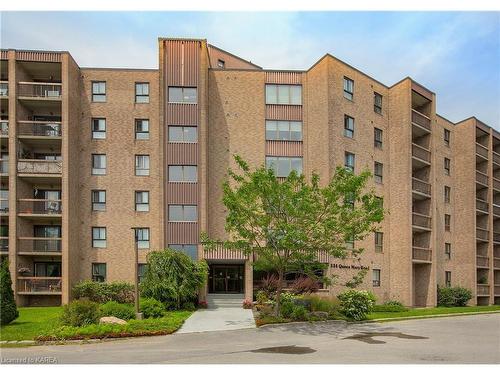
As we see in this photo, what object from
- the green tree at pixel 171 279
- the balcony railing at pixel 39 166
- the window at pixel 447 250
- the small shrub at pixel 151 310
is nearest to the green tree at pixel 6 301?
the small shrub at pixel 151 310

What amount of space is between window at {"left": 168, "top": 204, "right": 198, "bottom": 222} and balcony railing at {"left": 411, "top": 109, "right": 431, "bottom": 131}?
18.6 meters

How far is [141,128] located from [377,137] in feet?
59.2

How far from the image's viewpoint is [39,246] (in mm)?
30703

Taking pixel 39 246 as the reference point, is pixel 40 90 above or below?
above

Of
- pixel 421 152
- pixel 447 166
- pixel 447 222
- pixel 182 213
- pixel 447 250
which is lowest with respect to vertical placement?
pixel 447 250

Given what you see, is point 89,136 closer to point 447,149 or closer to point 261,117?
point 261,117

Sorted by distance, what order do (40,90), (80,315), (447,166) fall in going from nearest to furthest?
(80,315)
(40,90)
(447,166)

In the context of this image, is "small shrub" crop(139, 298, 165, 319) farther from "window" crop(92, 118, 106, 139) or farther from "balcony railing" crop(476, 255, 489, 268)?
"balcony railing" crop(476, 255, 489, 268)

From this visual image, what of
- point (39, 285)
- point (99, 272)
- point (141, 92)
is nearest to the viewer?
point (39, 285)

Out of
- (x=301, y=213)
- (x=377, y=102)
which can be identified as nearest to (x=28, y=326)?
(x=301, y=213)

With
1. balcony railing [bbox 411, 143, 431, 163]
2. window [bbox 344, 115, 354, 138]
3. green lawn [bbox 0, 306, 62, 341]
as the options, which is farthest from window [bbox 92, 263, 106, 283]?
balcony railing [bbox 411, 143, 431, 163]

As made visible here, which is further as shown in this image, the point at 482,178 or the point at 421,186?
the point at 482,178

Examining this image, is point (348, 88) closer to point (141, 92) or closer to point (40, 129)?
point (141, 92)

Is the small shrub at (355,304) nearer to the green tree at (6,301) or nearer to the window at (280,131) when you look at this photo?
the window at (280,131)
